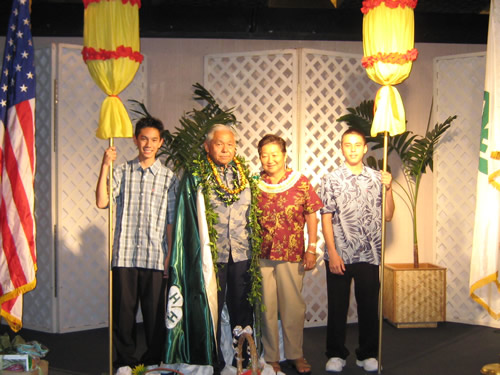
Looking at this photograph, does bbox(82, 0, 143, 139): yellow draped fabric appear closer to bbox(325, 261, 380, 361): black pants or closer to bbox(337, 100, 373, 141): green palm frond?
bbox(325, 261, 380, 361): black pants

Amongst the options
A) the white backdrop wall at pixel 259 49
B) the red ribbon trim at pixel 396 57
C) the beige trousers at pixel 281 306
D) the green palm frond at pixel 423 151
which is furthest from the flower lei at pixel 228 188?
the green palm frond at pixel 423 151

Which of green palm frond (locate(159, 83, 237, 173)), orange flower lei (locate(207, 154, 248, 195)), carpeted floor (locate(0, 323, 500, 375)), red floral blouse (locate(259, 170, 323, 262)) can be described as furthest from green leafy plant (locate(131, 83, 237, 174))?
carpeted floor (locate(0, 323, 500, 375))

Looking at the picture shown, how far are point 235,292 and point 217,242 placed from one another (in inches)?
13.2

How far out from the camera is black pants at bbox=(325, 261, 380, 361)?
3631 millimetres

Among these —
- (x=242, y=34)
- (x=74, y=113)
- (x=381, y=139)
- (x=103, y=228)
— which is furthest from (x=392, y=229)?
(x=74, y=113)

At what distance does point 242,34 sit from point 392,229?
2312 millimetres

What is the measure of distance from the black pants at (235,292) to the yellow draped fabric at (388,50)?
1200 millimetres

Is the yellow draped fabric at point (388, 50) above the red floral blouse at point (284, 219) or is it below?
above

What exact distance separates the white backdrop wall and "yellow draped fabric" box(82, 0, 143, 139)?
77.7 inches

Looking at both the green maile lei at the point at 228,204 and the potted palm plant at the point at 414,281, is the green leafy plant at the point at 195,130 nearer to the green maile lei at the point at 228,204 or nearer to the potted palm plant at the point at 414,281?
the green maile lei at the point at 228,204

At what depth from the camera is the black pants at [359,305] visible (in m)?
3.63

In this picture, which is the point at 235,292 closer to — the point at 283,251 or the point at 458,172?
the point at 283,251

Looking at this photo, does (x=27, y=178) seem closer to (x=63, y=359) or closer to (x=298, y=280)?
(x=63, y=359)

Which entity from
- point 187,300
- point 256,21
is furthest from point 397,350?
point 256,21
